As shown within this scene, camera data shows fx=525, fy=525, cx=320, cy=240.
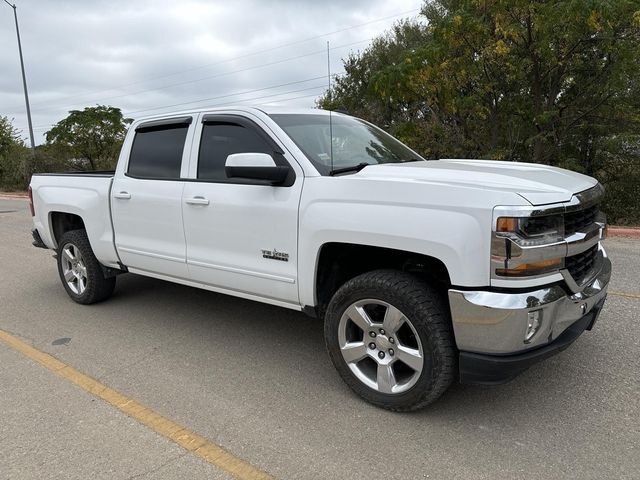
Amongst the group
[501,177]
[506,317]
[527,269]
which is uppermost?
[501,177]

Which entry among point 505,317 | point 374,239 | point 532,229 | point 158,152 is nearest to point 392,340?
point 374,239

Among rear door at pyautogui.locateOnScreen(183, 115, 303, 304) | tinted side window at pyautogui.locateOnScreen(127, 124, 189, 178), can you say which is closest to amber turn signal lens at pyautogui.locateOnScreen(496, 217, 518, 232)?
rear door at pyautogui.locateOnScreen(183, 115, 303, 304)

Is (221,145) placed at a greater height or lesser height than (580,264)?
greater

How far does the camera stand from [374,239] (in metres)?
3.10

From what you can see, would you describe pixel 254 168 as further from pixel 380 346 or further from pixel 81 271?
pixel 81 271

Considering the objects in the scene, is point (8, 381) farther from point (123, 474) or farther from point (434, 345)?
point (434, 345)

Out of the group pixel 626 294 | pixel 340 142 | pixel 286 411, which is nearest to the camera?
pixel 286 411

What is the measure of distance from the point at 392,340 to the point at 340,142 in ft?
5.38

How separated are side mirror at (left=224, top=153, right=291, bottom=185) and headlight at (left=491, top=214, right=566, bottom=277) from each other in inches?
57.7

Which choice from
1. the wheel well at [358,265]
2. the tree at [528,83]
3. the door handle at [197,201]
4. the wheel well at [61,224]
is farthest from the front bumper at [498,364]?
the tree at [528,83]

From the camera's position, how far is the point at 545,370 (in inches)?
145

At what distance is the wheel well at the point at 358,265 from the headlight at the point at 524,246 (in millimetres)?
517

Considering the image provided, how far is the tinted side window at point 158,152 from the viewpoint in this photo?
14.7 ft

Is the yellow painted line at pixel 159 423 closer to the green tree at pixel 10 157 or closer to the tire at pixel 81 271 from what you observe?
the tire at pixel 81 271
